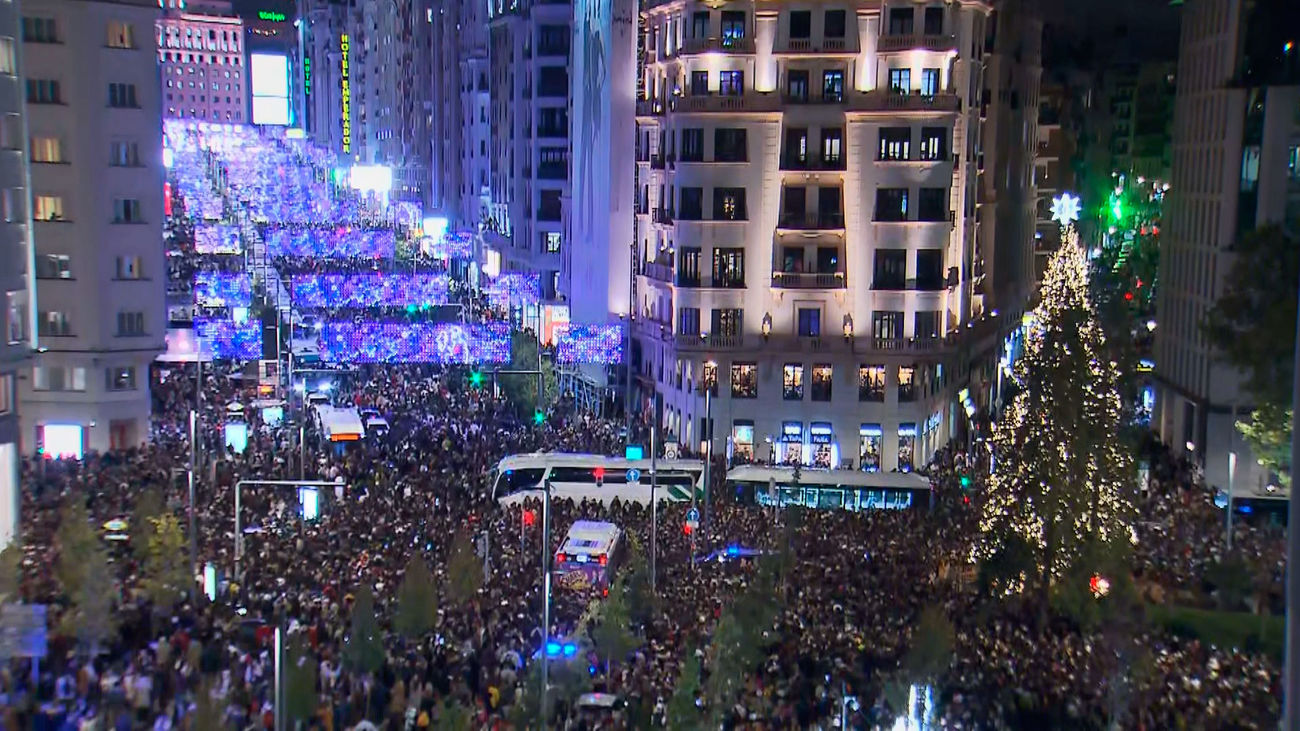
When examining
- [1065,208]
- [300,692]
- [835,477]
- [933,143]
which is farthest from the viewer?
[1065,208]

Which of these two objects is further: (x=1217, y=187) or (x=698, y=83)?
(x=698, y=83)

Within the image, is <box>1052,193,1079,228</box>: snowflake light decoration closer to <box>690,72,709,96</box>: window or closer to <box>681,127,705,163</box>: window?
<box>690,72,709,96</box>: window

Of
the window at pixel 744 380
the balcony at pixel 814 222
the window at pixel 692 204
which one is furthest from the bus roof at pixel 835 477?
the window at pixel 692 204

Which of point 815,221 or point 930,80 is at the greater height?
point 930,80

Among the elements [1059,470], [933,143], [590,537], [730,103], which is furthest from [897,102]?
[590,537]

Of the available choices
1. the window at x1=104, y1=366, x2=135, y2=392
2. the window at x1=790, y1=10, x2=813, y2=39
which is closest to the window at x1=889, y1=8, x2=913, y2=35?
the window at x1=790, y1=10, x2=813, y2=39

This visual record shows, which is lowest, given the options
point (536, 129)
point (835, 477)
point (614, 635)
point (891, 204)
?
point (835, 477)

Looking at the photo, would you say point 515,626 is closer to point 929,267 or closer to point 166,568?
point 166,568
